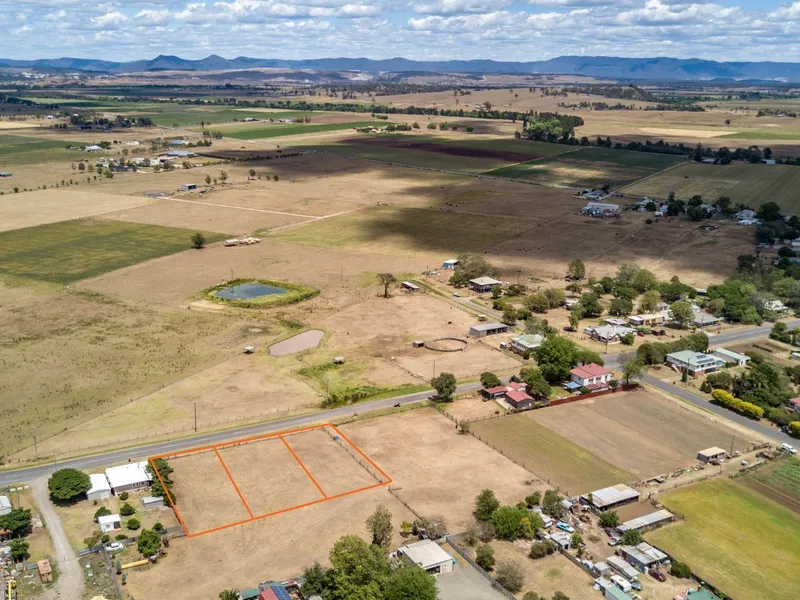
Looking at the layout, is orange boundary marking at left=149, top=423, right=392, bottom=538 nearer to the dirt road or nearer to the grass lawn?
the dirt road

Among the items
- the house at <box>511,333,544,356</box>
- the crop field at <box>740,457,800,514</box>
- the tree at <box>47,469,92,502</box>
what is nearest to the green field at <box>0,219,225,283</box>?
the tree at <box>47,469,92,502</box>

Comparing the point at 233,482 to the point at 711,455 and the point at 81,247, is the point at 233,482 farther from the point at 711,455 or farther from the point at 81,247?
the point at 81,247

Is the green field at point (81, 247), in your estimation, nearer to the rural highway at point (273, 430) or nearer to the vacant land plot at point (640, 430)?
the rural highway at point (273, 430)

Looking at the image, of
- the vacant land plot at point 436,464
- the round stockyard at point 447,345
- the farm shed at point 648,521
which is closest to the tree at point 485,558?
the vacant land plot at point 436,464

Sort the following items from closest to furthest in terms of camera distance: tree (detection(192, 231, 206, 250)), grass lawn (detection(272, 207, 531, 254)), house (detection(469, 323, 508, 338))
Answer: house (detection(469, 323, 508, 338)) < tree (detection(192, 231, 206, 250)) < grass lawn (detection(272, 207, 531, 254))

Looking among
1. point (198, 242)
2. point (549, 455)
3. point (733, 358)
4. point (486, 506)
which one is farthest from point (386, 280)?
point (486, 506)
